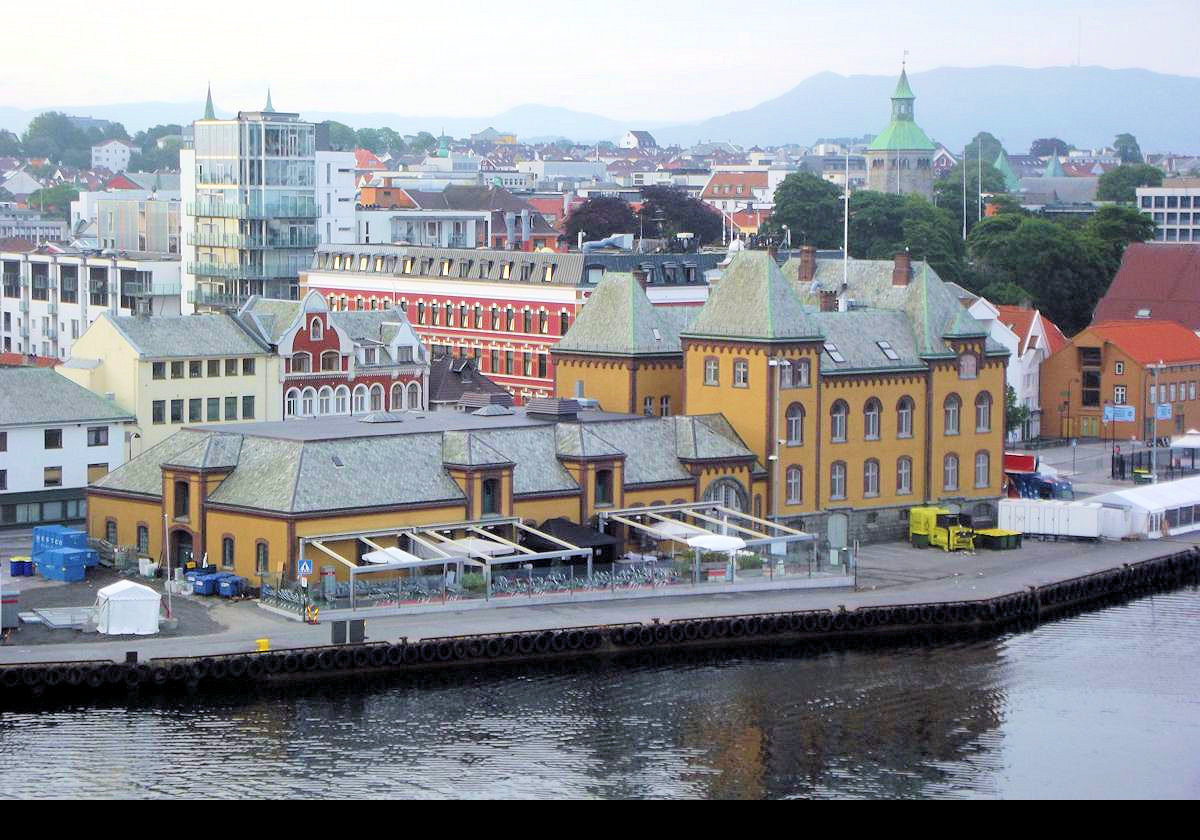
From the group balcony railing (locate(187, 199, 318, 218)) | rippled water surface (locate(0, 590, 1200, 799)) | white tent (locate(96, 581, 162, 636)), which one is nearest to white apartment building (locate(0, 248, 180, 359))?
balcony railing (locate(187, 199, 318, 218))

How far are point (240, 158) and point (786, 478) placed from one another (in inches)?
2633

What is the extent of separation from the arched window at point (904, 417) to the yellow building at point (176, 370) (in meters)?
30.3

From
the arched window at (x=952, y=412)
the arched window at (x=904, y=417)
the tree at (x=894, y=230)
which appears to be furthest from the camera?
the tree at (x=894, y=230)

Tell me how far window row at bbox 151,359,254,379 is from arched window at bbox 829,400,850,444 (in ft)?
95.9

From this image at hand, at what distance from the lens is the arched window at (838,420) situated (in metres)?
82.8

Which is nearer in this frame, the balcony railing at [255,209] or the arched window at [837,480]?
the arched window at [837,480]

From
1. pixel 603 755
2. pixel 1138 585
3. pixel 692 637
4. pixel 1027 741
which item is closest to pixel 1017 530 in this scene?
pixel 1138 585

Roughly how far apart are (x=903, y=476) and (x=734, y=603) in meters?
18.8

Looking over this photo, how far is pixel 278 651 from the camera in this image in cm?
5809

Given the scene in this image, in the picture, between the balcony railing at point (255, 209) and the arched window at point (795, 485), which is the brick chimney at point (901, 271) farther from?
the balcony railing at point (255, 209)

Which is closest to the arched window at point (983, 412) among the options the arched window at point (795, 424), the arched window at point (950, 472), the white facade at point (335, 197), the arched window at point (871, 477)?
the arched window at point (950, 472)

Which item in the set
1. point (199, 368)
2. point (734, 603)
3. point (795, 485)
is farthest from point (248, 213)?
point (734, 603)

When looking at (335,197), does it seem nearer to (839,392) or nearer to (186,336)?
(186,336)

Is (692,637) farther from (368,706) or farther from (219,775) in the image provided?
(219,775)
